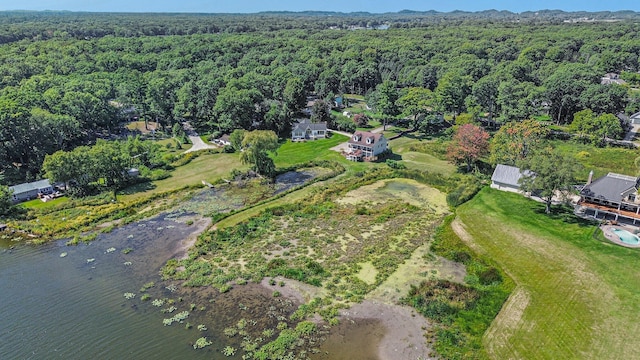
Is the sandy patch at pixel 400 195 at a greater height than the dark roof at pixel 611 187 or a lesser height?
lesser

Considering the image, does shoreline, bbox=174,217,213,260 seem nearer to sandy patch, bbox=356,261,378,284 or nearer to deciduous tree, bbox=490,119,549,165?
sandy patch, bbox=356,261,378,284

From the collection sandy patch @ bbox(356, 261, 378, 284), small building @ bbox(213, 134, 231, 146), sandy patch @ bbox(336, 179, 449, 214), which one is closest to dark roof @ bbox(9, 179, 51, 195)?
small building @ bbox(213, 134, 231, 146)

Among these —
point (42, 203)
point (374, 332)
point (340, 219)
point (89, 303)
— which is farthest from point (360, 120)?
point (89, 303)

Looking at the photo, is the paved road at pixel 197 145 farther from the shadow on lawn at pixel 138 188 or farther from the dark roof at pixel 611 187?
the dark roof at pixel 611 187

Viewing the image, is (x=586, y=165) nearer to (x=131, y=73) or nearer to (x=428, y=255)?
(x=428, y=255)

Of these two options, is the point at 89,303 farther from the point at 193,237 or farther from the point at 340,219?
the point at 340,219

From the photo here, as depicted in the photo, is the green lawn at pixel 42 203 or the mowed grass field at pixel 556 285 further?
the green lawn at pixel 42 203

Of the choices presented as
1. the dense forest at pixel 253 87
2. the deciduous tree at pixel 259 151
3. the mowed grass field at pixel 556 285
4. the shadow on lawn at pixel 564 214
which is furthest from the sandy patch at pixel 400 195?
the dense forest at pixel 253 87

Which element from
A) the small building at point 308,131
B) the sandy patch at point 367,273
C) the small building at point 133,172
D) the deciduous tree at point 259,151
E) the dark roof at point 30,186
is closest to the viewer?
the sandy patch at point 367,273
